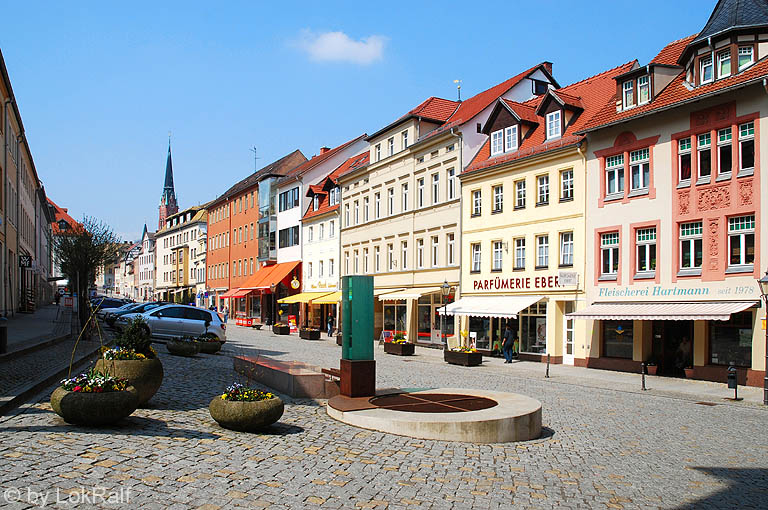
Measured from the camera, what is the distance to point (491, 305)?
103 feet

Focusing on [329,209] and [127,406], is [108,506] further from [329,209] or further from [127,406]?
[329,209]

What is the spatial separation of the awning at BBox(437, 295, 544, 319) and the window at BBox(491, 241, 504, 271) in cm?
143

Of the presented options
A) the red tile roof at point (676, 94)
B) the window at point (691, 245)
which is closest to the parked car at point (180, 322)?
the red tile roof at point (676, 94)

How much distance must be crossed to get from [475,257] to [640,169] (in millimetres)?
10668

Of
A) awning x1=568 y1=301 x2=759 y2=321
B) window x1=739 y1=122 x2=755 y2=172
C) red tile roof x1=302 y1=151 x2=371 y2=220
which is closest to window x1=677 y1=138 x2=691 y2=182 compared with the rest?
window x1=739 y1=122 x2=755 y2=172

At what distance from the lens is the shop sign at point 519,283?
29.1 metres

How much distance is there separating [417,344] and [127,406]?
30673 millimetres

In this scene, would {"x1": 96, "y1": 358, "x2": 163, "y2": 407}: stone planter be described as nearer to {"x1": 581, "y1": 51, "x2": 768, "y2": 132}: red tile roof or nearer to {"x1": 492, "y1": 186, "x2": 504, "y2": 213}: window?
{"x1": 581, "y1": 51, "x2": 768, "y2": 132}: red tile roof

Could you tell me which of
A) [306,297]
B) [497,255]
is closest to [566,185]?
[497,255]

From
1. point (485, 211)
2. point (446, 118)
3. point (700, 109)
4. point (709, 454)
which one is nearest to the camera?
point (709, 454)

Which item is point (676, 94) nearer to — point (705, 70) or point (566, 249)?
point (705, 70)

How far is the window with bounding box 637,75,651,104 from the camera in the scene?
84.2 feet

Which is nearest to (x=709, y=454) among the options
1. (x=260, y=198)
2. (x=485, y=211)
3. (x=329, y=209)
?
(x=485, y=211)

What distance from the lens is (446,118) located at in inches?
1651
